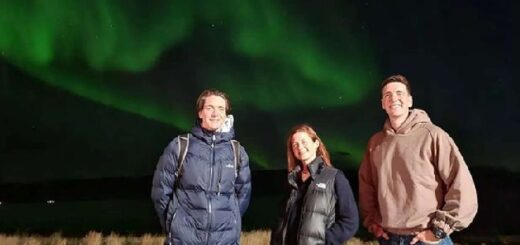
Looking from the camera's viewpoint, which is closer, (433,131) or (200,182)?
(433,131)

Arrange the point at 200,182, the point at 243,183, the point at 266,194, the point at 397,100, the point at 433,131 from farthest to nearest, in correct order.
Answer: the point at 266,194 < the point at 243,183 < the point at 200,182 < the point at 397,100 < the point at 433,131

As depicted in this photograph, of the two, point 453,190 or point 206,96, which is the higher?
point 206,96

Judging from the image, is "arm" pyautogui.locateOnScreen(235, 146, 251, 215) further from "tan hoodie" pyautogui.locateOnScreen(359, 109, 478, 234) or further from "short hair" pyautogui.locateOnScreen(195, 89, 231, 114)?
"tan hoodie" pyautogui.locateOnScreen(359, 109, 478, 234)

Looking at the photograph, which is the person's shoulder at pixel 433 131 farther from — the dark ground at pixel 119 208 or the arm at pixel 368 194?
the dark ground at pixel 119 208

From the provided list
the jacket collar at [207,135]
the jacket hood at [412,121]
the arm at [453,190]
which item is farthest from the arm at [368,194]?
the jacket collar at [207,135]

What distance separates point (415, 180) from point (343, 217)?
48 cm

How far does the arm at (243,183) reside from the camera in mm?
4117

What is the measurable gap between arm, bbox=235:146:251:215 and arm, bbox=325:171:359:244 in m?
0.83

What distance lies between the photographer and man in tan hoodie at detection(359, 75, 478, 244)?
126 inches

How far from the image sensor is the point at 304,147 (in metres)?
3.62

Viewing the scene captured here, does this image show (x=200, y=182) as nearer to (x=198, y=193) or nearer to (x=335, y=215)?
(x=198, y=193)

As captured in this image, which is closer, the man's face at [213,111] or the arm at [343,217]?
the arm at [343,217]

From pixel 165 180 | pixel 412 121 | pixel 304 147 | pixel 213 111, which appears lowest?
pixel 165 180

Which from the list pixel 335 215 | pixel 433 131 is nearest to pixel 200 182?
pixel 335 215
